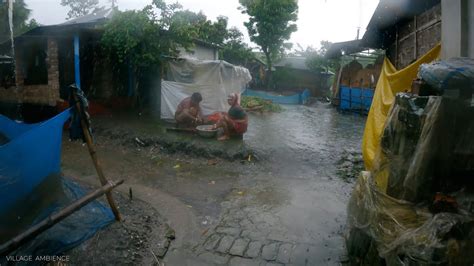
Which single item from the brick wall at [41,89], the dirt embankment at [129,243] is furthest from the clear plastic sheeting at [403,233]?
the brick wall at [41,89]

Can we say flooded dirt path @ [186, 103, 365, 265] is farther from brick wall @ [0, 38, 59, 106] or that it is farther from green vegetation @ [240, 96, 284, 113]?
green vegetation @ [240, 96, 284, 113]

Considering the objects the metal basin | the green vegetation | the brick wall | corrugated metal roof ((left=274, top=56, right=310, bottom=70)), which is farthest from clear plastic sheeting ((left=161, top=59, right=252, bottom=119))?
corrugated metal roof ((left=274, top=56, right=310, bottom=70))

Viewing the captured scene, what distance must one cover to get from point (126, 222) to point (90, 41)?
10.6 metres

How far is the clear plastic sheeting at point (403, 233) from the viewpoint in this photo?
2341 mm

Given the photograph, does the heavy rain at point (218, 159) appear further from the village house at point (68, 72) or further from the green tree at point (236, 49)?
the green tree at point (236, 49)

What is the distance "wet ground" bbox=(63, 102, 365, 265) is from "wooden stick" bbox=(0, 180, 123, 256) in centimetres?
119

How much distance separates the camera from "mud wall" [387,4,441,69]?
5867 millimetres

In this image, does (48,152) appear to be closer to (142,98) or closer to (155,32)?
(155,32)

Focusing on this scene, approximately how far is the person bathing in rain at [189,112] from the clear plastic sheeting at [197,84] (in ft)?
3.52

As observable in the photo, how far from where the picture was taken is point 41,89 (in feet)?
37.9

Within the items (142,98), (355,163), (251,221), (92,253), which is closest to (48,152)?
(92,253)

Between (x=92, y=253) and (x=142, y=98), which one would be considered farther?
(x=142, y=98)

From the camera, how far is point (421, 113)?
120 inches

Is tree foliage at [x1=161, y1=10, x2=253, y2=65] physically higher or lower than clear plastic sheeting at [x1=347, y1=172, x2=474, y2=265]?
higher
